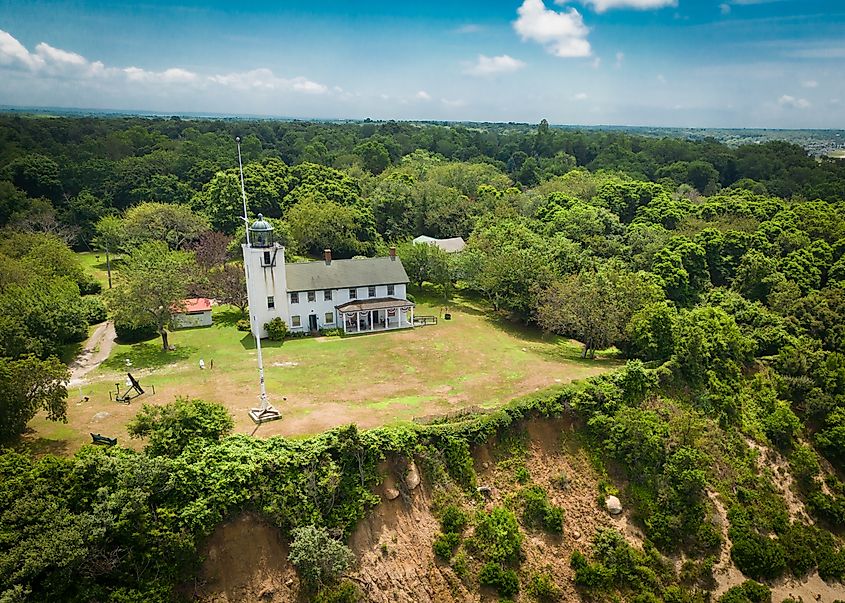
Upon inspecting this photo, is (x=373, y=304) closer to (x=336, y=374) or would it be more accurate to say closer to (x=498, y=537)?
A: (x=336, y=374)

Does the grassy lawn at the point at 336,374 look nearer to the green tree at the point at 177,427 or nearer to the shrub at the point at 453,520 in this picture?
the green tree at the point at 177,427

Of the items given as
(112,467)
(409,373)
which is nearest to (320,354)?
(409,373)

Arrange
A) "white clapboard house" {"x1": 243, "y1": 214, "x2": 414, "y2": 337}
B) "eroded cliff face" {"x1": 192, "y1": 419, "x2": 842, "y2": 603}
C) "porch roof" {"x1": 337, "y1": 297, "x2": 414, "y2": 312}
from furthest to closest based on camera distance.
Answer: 1. "porch roof" {"x1": 337, "y1": 297, "x2": 414, "y2": 312}
2. "white clapboard house" {"x1": 243, "y1": 214, "x2": 414, "y2": 337}
3. "eroded cliff face" {"x1": 192, "y1": 419, "x2": 842, "y2": 603}

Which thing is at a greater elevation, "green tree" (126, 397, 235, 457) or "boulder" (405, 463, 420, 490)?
"green tree" (126, 397, 235, 457)

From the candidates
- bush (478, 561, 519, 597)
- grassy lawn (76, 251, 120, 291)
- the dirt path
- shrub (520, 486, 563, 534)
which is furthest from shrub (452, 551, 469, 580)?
grassy lawn (76, 251, 120, 291)

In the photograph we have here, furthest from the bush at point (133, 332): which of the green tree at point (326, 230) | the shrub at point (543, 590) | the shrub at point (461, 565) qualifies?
the shrub at point (543, 590)

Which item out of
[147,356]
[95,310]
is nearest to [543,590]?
[147,356]

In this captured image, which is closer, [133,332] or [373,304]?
[133,332]

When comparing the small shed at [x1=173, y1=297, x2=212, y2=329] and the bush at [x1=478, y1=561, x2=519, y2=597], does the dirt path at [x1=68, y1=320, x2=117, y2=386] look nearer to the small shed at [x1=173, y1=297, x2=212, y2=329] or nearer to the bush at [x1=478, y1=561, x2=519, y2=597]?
the small shed at [x1=173, y1=297, x2=212, y2=329]
